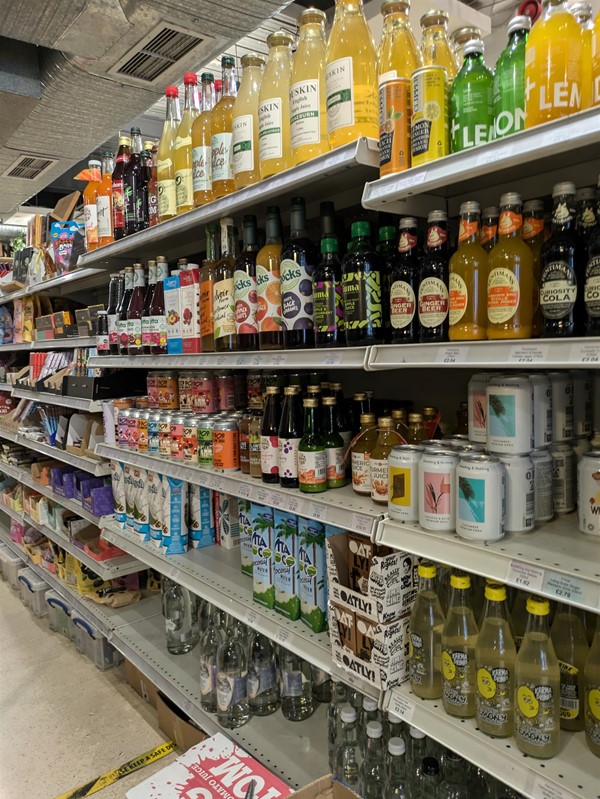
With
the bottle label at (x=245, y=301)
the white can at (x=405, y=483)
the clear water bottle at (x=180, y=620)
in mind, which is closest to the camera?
the white can at (x=405, y=483)

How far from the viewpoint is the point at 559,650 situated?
4.01 feet

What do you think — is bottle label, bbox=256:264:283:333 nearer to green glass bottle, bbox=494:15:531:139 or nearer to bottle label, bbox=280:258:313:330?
bottle label, bbox=280:258:313:330

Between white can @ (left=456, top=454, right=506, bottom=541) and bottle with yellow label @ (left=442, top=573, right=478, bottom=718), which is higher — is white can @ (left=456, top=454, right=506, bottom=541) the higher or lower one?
the higher one

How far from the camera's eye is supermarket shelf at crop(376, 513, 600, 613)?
3.14ft

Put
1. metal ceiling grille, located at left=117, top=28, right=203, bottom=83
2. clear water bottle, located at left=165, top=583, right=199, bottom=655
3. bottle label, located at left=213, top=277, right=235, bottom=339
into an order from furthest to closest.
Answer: clear water bottle, located at left=165, top=583, right=199, bottom=655
metal ceiling grille, located at left=117, top=28, right=203, bottom=83
bottle label, located at left=213, top=277, right=235, bottom=339

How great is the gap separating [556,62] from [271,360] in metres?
0.96

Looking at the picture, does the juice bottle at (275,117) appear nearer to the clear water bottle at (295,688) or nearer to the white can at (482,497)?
the white can at (482,497)

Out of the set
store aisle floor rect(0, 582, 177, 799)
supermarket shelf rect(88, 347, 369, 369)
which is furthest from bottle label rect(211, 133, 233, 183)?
store aisle floor rect(0, 582, 177, 799)

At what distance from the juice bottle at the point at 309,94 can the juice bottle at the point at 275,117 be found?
6 centimetres

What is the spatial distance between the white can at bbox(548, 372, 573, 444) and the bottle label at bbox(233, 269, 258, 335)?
0.90 meters

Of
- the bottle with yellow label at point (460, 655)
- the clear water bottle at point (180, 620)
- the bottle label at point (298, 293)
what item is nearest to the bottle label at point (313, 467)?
the bottle label at point (298, 293)

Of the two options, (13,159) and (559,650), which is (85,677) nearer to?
(559,650)

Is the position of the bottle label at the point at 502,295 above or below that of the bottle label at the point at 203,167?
below

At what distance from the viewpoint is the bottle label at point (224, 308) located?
1.87 m
